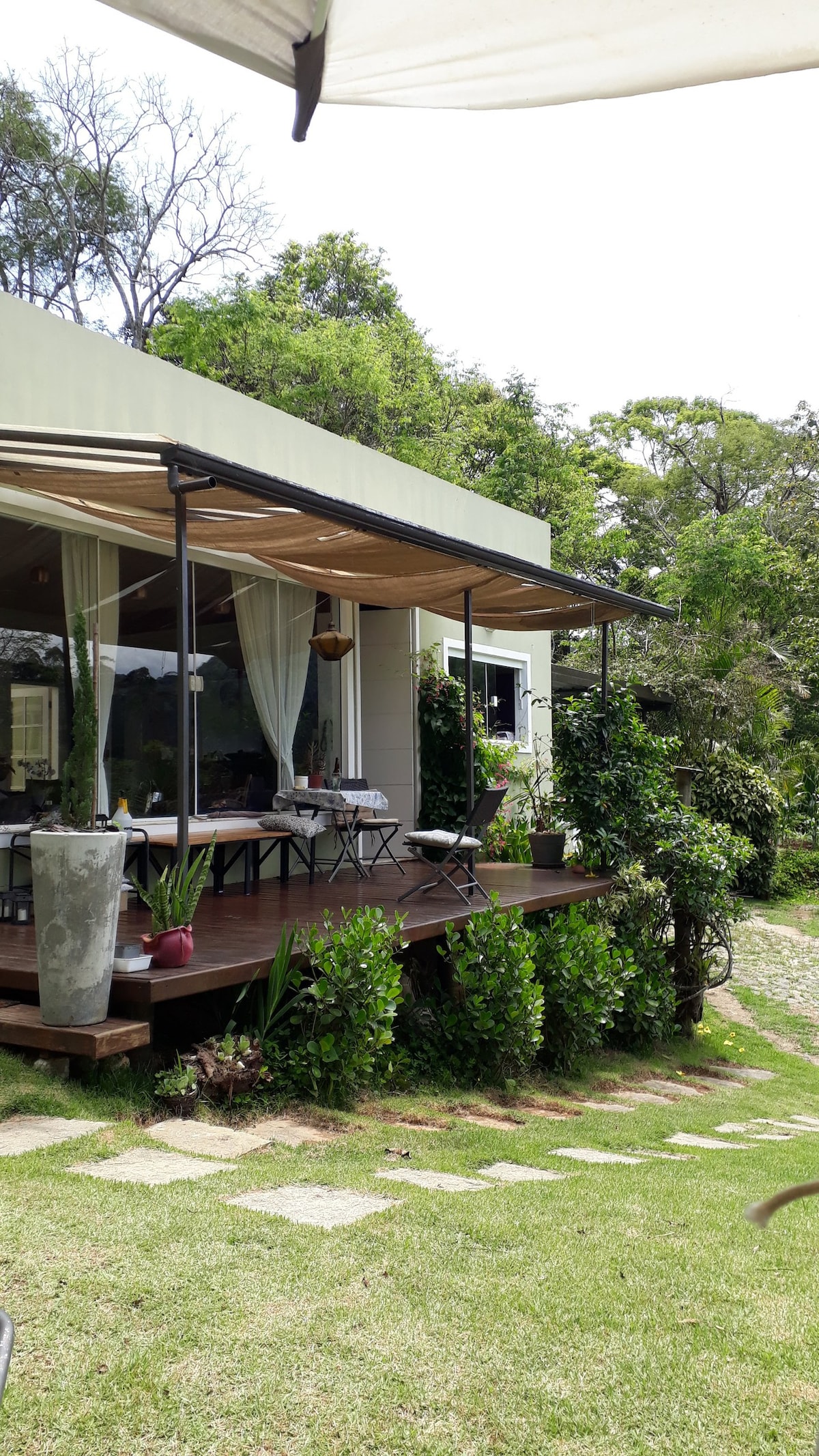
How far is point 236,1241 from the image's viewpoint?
3.02 meters

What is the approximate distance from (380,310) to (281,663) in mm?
21380

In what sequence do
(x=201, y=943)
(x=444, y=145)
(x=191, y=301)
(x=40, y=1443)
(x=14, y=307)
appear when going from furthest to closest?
(x=191, y=301) < (x=14, y=307) < (x=201, y=943) < (x=40, y=1443) < (x=444, y=145)

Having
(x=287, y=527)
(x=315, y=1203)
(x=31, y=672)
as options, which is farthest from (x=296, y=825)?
(x=315, y=1203)

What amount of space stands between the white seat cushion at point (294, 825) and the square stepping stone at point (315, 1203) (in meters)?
4.45

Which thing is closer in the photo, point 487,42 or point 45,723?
point 487,42

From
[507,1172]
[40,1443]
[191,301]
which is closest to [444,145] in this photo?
[40,1443]

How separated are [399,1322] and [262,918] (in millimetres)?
4135

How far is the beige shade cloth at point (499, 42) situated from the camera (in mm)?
1525

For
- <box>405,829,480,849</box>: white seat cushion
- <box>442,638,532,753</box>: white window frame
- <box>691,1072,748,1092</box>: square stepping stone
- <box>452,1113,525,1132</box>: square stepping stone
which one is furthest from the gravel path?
<box>452,1113,525,1132</box>: square stepping stone

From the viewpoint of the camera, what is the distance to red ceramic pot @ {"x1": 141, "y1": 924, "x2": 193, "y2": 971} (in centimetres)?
492

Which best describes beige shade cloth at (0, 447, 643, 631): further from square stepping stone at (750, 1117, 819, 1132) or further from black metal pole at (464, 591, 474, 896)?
square stepping stone at (750, 1117, 819, 1132)

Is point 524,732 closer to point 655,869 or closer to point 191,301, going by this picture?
point 655,869

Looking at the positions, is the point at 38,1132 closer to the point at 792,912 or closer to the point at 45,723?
the point at 45,723

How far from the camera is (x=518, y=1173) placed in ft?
14.1
